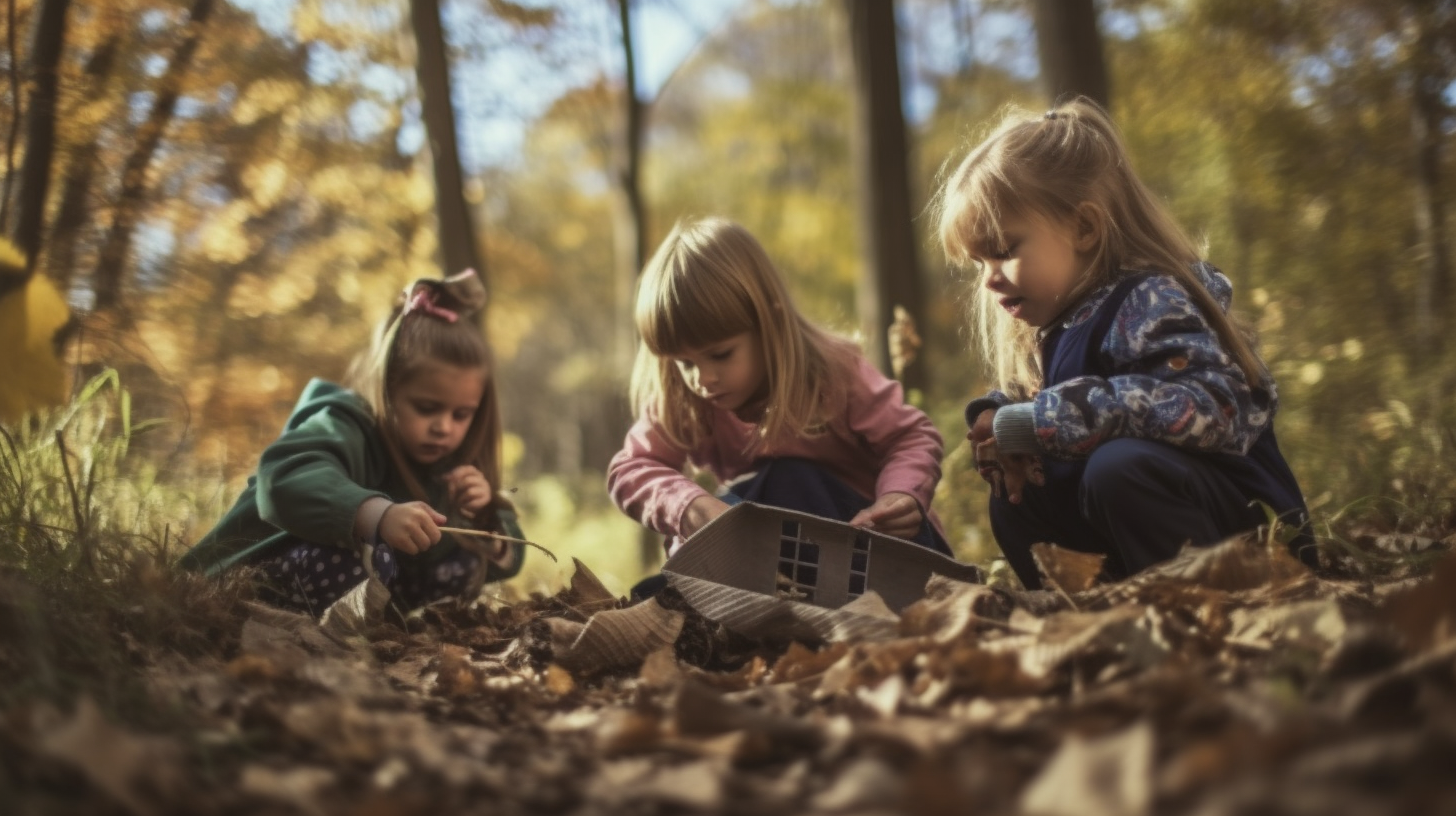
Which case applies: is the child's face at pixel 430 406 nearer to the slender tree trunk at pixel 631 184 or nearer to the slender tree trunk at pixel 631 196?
the slender tree trunk at pixel 631 196

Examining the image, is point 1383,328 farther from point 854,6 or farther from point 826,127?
point 826,127

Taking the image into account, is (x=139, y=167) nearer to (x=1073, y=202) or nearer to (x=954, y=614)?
(x=1073, y=202)


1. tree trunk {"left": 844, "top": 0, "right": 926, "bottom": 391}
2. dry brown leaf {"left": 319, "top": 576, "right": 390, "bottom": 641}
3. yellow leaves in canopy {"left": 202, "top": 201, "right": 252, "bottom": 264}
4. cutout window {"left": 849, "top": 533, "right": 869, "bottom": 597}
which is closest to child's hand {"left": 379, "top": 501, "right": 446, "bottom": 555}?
dry brown leaf {"left": 319, "top": 576, "right": 390, "bottom": 641}

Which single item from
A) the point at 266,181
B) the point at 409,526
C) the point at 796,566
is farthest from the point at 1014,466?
the point at 266,181

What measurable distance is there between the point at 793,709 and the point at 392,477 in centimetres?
216

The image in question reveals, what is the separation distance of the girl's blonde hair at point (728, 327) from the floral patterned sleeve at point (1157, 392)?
0.83m

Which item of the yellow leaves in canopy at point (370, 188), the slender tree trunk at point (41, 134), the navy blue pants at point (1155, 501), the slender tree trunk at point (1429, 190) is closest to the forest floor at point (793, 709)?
the navy blue pants at point (1155, 501)

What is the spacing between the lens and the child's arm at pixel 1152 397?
96.1 inches

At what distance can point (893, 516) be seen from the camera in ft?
9.37

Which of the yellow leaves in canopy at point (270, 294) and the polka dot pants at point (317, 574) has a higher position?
the yellow leaves in canopy at point (270, 294)

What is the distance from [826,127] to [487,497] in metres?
13.8

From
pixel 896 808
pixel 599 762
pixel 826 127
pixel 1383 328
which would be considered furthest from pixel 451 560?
pixel 826 127

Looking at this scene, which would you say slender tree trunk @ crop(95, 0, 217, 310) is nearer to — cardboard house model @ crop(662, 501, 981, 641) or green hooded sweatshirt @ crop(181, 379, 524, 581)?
green hooded sweatshirt @ crop(181, 379, 524, 581)

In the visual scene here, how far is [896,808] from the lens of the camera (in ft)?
3.57
